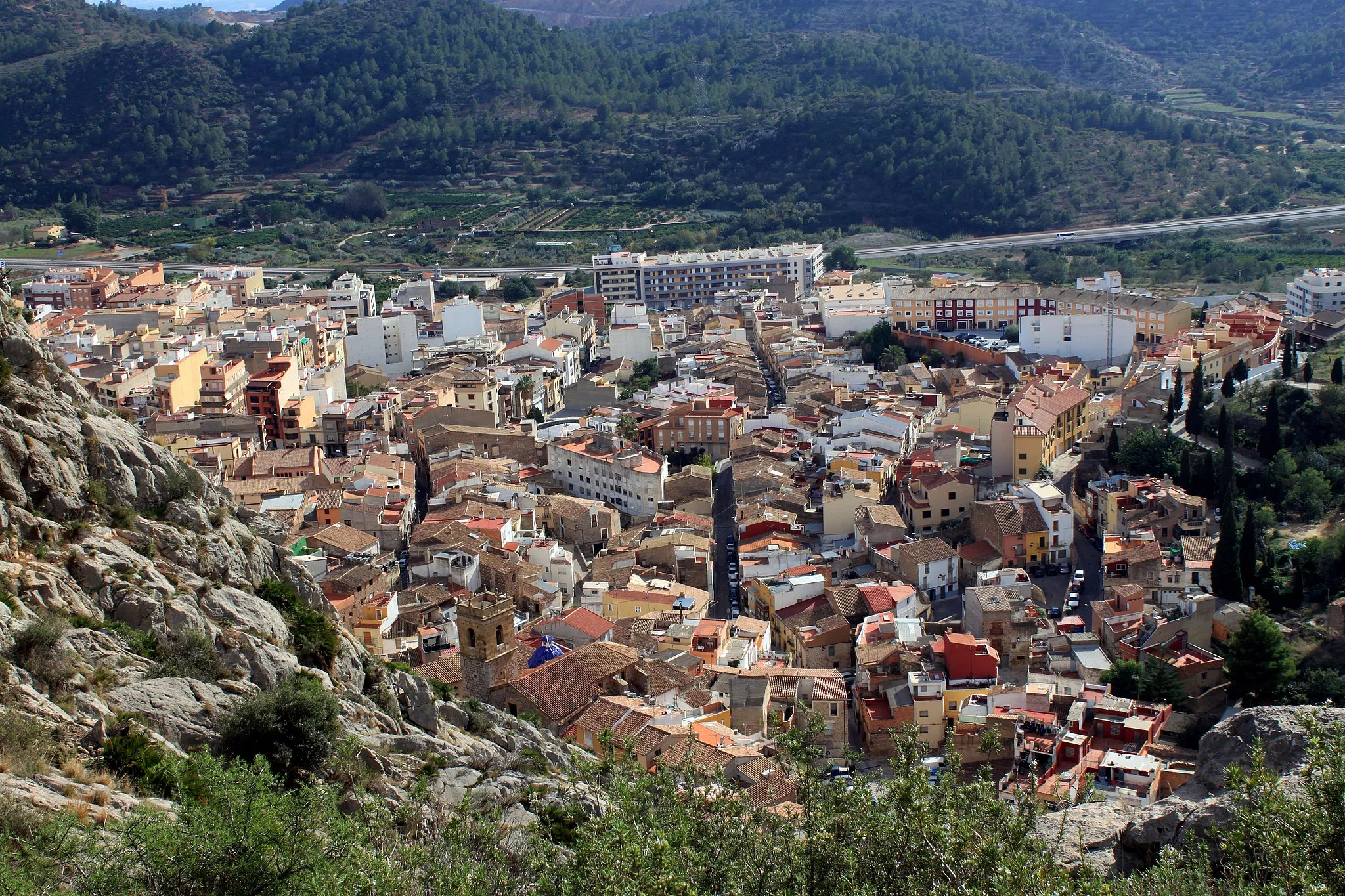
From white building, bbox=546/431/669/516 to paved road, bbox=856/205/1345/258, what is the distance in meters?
32.1

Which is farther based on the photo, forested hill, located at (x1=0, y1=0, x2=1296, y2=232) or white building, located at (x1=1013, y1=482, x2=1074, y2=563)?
forested hill, located at (x1=0, y1=0, x2=1296, y2=232)

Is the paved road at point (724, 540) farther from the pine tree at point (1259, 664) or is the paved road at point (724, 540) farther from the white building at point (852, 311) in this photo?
the white building at point (852, 311)

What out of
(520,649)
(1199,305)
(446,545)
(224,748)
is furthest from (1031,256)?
(224,748)

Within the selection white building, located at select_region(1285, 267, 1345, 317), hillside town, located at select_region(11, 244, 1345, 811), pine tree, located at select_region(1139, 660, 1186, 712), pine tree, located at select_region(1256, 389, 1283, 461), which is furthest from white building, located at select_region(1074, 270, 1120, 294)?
pine tree, located at select_region(1139, 660, 1186, 712)

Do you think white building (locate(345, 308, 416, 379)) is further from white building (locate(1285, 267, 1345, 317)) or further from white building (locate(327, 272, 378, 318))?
white building (locate(1285, 267, 1345, 317))

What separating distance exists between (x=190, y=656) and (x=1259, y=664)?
14426 millimetres

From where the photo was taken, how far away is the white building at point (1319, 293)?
38.7m

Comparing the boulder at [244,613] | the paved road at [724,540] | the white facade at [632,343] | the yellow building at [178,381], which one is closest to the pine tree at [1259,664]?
the paved road at [724,540]

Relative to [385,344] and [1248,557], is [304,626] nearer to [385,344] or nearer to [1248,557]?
[1248,557]

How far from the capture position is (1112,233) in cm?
6012

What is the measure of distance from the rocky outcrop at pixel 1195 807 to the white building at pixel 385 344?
1210 inches

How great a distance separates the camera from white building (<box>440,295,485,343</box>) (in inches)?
1678

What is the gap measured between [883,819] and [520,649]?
11.0 m

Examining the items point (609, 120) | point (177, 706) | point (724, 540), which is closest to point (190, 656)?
point (177, 706)
